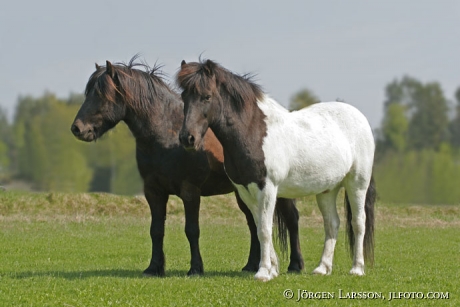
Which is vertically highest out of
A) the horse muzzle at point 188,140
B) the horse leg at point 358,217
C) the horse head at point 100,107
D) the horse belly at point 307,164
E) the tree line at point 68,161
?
the horse head at point 100,107

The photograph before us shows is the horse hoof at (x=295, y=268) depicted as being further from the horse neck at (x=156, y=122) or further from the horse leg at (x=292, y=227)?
the horse neck at (x=156, y=122)

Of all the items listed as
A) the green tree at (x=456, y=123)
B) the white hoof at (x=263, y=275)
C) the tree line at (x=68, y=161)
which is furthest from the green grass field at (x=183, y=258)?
the tree line at (x=68, y=161)

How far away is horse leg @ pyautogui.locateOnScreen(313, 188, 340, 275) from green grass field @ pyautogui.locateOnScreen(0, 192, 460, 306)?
0.29m

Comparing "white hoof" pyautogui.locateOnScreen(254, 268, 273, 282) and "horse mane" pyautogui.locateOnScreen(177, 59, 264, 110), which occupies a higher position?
"horse mane" pyautogui.locateOnScreen(177, 59, 264, 110)

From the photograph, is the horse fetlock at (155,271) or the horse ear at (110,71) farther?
the horse fetlock at (155,271)

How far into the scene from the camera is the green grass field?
8539 millimetres

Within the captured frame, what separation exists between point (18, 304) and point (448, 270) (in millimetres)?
7039

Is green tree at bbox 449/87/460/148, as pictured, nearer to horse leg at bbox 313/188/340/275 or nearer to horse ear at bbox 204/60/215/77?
horse leg at bbox 313/188/340/275

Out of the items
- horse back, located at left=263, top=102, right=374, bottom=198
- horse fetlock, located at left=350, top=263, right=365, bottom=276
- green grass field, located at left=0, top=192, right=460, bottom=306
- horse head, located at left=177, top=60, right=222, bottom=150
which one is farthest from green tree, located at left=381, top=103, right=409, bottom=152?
horse head, located at left=177, top=60, right=222, bottom=150

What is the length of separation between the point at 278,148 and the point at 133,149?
2141cm

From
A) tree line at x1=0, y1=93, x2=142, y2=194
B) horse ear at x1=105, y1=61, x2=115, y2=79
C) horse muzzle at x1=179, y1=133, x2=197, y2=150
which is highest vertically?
horse ear at x1=105, y1=61, x2=115, y2=79

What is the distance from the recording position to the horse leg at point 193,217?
10078 millimetres

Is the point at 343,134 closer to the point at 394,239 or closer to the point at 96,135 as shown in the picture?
the point at 96,135
